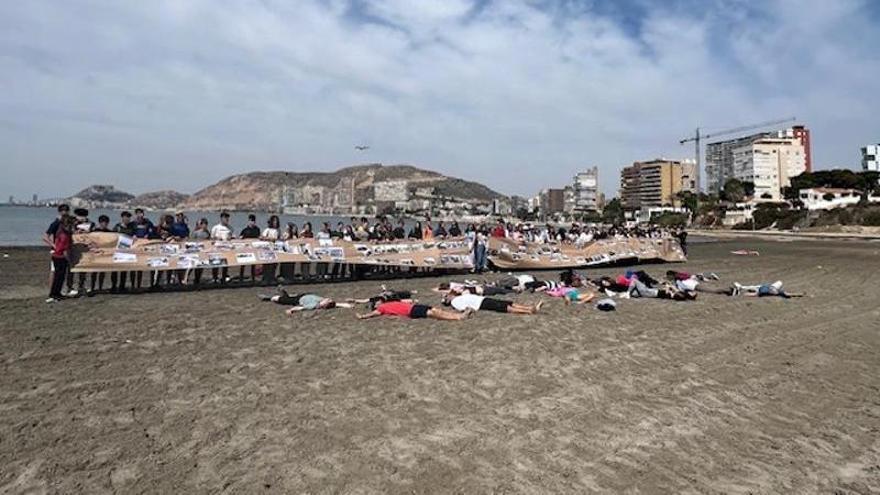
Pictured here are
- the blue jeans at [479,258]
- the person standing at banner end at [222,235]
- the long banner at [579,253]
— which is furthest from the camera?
the long banner at [579,253]

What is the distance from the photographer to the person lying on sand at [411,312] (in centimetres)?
966

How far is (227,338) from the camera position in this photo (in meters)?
8.14

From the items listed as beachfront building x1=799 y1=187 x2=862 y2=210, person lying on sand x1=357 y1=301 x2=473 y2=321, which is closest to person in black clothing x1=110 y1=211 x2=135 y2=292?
person lying on sand x1=357 y1=301 x2=473 y2=321

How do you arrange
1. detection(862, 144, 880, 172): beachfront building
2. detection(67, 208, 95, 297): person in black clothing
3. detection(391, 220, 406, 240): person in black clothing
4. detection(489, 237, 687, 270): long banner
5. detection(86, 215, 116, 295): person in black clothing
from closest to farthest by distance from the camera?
detection(67, 208, 95, 297): person in black clothing
detection(86, 215, 116, 295): person in black clothing
detection(391, 220, 406, 240): person in black clothing
detection(489, 237, 687, 270): long banner
detection(862, 144, 880, 172): beachfront building

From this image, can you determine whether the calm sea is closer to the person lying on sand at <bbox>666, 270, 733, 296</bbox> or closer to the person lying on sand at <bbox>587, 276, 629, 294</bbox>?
the person lying on sand at <bbox>587, 276, 629, 294</bbox>

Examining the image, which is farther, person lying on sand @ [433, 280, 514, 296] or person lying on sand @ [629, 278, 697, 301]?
person lying on sand @ [629, 278, 697, 301]

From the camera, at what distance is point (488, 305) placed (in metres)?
10.5

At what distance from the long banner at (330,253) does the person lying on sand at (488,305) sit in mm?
5898

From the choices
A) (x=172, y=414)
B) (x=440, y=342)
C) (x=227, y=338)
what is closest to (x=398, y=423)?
(x=172, y=414)

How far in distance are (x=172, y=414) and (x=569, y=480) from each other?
335 cm

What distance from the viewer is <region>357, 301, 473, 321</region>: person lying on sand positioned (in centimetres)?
966

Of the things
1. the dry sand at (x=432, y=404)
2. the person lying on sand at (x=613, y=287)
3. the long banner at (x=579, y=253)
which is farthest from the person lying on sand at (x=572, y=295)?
the long banner at (x=579, y=253)

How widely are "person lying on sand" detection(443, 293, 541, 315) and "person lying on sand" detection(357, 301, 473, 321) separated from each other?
0.48 metres

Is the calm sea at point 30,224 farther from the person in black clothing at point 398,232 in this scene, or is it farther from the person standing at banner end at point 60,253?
the person in black clothing at point 398,232
